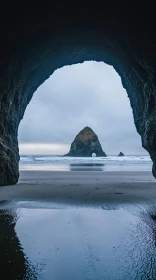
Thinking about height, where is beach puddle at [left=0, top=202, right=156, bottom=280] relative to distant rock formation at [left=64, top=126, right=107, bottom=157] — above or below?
below

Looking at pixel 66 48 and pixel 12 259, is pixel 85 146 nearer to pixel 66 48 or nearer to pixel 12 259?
pixel 66 48

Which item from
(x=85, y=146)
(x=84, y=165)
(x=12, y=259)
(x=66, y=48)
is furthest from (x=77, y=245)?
(x=85, y=146)

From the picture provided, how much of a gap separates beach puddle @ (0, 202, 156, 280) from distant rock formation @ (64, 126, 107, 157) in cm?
5487

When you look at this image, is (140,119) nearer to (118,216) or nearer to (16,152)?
(16,152)

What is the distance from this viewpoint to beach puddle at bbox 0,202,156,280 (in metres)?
2.38

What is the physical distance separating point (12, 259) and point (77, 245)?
0.85 meters

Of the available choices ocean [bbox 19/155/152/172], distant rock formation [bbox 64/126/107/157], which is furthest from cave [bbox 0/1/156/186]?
distant rock formation [bbox 64/126/107/157]

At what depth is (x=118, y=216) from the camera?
4.70 metres

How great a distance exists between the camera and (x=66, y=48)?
416 inches

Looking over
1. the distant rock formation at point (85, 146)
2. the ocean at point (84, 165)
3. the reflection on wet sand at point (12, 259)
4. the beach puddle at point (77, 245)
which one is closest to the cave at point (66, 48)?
the beach puddle at point (77, 245)

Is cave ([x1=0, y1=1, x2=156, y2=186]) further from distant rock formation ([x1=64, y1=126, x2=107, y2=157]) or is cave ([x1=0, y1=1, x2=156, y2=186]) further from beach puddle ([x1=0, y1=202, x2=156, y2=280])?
distant rock formation ([x1=64, y1=126, x2=107, y2=157])

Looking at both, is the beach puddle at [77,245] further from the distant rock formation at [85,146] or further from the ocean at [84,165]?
the distant rock formation at [85,146]

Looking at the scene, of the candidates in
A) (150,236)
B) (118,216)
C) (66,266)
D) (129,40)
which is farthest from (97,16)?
(66,266)

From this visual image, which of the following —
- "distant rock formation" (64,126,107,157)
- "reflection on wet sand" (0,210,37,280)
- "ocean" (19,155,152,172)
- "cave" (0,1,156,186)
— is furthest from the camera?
"distant rock formation" (64,126,107,157)
